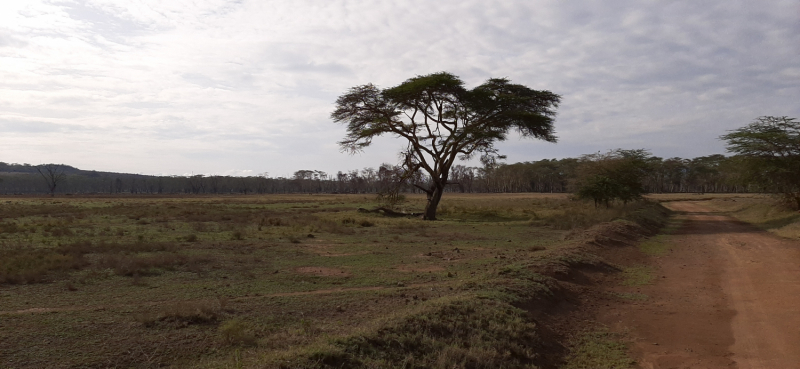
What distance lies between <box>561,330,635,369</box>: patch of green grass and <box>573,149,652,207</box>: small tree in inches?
1173

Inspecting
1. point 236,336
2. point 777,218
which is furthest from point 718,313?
point 777,218

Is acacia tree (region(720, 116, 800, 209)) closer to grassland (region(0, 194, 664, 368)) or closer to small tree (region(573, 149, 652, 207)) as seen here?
small tree (region(573, 149, 652, 207))

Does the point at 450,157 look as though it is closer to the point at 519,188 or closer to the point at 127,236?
the point at 127,236

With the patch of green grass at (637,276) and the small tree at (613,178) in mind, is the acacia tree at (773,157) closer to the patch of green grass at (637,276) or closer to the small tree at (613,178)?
the small tree at (613,178)

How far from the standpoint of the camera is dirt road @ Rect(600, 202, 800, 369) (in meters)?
6.54

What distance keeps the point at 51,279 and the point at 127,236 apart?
988 cm

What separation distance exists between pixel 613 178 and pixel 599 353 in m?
34.5

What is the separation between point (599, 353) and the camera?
689cm

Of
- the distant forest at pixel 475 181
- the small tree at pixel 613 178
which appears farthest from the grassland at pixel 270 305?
the distant forest at pixel 475 181

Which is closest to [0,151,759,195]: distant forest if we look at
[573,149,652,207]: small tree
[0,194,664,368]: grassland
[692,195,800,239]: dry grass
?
[573,149,652,207]: small tree

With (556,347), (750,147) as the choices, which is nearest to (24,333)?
(556,347)

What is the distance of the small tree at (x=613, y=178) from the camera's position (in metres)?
35.2

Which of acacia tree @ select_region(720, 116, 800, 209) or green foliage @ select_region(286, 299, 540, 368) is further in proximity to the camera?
acacia tree @ select_region(720, 116, 800, 209)

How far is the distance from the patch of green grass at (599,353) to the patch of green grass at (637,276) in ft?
14.0
